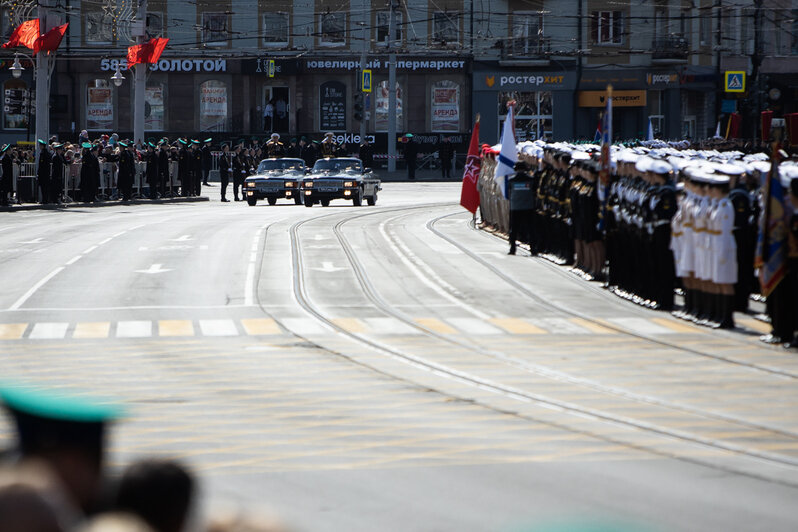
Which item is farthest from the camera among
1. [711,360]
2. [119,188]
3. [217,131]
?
[217,131]

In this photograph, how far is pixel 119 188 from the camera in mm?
45625

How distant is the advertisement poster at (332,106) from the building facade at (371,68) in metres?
0.05

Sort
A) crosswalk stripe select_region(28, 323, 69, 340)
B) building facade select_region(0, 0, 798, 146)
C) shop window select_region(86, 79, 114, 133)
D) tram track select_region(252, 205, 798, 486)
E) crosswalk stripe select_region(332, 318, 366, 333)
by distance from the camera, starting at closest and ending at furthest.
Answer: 1. tram track select_region(252, 205, 798, 486)
2. crosswalk stripe select_region(28, 323, 69, 340)
3. crosswalk stripe select_region(332, 318, 366, 333)
4. building facade select_region(0, 0, 798, 146)
5. shop window select_region(86, 79, 114, 133)

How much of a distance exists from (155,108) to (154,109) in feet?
0.23

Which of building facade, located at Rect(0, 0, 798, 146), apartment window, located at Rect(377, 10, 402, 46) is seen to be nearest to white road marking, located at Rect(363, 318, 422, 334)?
building facade, located at Rect(0, 0, 798, 146)

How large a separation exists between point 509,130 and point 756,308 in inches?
384

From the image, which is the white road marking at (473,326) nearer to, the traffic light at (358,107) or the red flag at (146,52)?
the red flag at (146,52)

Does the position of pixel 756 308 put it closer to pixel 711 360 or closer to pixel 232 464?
pixel 711 360

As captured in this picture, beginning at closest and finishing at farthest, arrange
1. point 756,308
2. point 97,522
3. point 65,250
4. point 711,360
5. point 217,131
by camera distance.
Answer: point 97,522, point 711,360, point 756,308, point 65,250, point 217,131

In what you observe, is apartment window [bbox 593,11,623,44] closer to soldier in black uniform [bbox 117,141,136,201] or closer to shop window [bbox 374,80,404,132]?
shop window [bbox 374,80,404,132]

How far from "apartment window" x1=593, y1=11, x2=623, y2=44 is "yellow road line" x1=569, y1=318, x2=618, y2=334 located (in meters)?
52.3

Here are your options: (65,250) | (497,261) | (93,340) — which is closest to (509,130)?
(497,261)

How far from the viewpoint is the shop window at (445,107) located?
66.4 metres

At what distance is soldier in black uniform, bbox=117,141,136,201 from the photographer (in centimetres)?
4466
